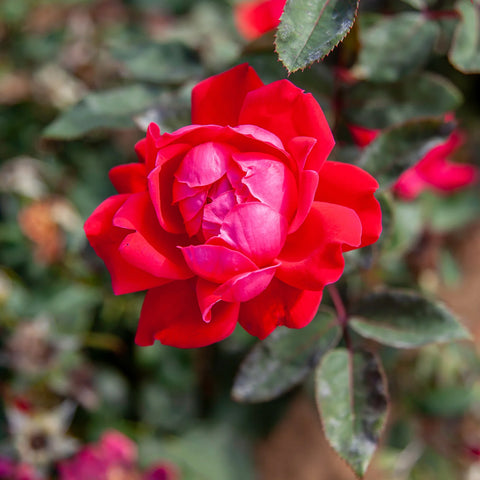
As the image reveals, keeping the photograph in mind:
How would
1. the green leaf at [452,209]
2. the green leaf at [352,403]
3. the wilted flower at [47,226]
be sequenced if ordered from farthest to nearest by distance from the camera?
the green leaf at [452,209] → the wilted flower at [47,226] → the green leaf at [352,403]

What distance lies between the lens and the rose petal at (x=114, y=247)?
1.50 ft

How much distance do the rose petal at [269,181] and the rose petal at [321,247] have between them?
0.02 meters

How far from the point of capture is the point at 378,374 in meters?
0.59

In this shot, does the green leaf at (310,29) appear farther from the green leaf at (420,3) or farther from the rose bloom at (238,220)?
the green leaf at (420,3)

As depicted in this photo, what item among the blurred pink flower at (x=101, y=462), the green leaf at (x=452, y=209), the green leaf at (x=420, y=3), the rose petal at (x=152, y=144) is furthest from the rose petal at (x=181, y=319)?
the green leaf at (x=452, y=209)

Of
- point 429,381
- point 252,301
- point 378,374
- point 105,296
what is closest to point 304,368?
point 378,374

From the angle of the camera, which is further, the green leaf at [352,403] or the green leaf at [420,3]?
the green leaf at [420,3]

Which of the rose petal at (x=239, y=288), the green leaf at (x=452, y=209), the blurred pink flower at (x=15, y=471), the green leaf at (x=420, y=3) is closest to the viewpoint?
the rose petal at (x=239, y=288)

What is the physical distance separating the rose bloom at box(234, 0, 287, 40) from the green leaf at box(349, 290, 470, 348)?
1.47 ft

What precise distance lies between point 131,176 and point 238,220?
0.12 meters

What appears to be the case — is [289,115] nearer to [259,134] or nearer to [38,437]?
[259,134]

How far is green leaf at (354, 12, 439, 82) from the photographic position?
0.66 metres

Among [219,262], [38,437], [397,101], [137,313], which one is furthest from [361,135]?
[38,437]

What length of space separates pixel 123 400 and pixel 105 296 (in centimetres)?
27
